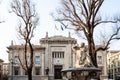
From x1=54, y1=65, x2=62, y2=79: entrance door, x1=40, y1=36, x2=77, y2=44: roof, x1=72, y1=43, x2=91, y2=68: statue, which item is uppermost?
x1=40, y1=36, x2=77, y2=44: roof

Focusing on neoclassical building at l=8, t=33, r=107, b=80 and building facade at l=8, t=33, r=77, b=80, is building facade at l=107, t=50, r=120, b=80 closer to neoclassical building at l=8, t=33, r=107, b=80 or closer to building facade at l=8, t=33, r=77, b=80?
neoclassical building at l=8, t=33, r=107, b=80

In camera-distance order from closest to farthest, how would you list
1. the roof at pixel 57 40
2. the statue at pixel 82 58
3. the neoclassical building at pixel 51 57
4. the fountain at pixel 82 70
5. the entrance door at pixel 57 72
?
the fountain at pixel 82 70 → the statue at pixel 82 58 → the neoclassical building at pixel 51 57 → the entrance door at pixel 57 72 → the roof at pixel 57 40

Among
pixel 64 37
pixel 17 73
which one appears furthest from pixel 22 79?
pixel 64 37

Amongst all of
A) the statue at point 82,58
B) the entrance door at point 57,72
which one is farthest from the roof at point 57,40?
the statue at point 82,58

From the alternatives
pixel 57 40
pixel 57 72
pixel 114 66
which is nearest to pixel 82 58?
pixel 57 40

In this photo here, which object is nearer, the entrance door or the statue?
the statue

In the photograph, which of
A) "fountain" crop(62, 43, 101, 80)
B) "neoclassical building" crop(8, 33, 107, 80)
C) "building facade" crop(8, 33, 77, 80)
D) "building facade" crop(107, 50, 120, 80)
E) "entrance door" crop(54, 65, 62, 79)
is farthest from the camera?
"building facade" crop(107, 50, 120, 80)

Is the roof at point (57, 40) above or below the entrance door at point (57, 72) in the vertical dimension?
above

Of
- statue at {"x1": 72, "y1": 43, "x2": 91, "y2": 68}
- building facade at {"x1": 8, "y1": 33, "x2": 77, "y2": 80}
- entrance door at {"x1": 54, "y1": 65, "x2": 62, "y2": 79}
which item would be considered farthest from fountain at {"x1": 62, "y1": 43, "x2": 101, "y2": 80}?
entrance door at {"x1": 54, "y1": 65, "x2": 62, "y2": 79}

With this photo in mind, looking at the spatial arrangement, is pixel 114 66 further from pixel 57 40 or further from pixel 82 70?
pixel 82 70

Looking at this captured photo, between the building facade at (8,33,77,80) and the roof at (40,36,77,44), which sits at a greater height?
the roof at (40,36,77,44)

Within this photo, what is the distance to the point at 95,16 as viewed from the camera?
1187 inches

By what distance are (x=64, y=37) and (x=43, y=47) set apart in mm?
5491

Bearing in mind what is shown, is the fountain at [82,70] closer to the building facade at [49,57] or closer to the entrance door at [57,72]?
the building facade at [49,57]
